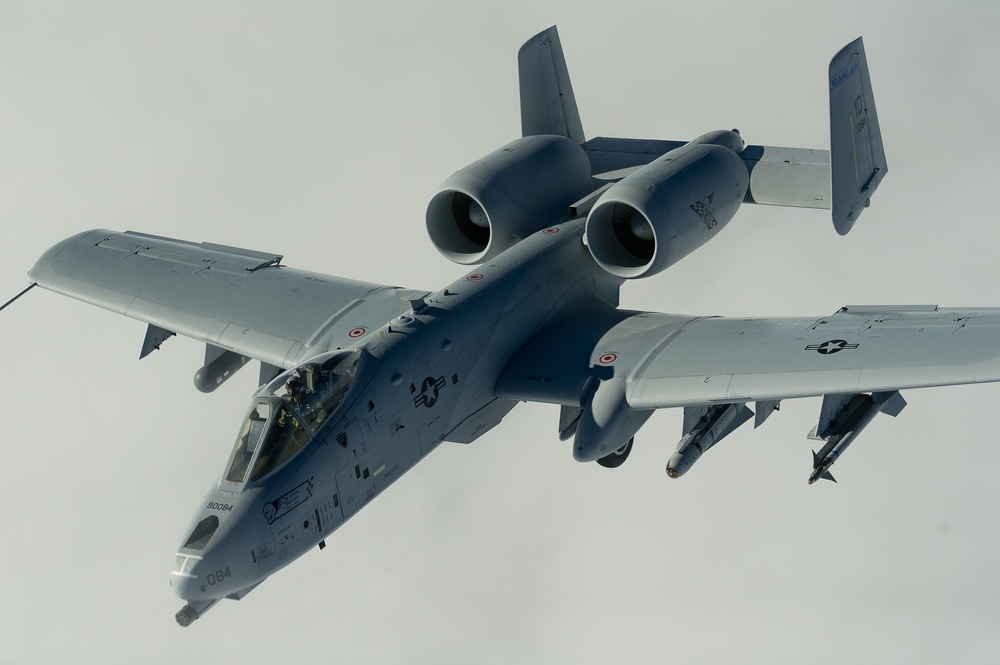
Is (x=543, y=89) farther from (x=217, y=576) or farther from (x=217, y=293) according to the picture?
(x=217, y=576)

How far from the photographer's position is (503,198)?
18234 millimetres

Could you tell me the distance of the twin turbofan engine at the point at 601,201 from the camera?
682 inches

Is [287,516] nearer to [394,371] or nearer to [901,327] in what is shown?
[394,371]

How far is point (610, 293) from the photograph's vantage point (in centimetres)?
1850

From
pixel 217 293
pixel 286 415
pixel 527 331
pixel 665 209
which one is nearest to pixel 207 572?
pixel 286 415

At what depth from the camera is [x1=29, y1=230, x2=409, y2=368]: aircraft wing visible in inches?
688

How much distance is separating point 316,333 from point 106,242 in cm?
464

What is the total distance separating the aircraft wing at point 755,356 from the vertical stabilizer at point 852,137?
82.3 inches

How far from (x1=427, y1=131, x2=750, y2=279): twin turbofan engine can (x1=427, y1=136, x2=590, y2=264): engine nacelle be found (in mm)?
14

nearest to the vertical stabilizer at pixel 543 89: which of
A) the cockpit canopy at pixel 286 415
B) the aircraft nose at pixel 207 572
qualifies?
the cockpit canopy at pixel 286 415

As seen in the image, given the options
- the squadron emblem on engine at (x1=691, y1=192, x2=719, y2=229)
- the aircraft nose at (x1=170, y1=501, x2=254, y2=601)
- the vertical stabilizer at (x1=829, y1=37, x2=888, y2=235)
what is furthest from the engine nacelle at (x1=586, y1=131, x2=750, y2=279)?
the aircraft nose at (x1=170, y1=501, x2=254, y2=601)

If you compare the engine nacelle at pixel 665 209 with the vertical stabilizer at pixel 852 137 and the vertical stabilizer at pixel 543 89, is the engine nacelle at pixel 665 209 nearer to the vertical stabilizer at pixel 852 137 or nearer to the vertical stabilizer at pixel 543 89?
the vertical stabilizer at pixel 852 137

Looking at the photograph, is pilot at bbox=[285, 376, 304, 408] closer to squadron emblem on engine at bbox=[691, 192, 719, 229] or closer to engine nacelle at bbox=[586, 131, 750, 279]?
engine nacelle at bbox=[586, 131, 750, 279]

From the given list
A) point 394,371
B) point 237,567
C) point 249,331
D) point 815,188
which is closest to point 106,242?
point 249,331
